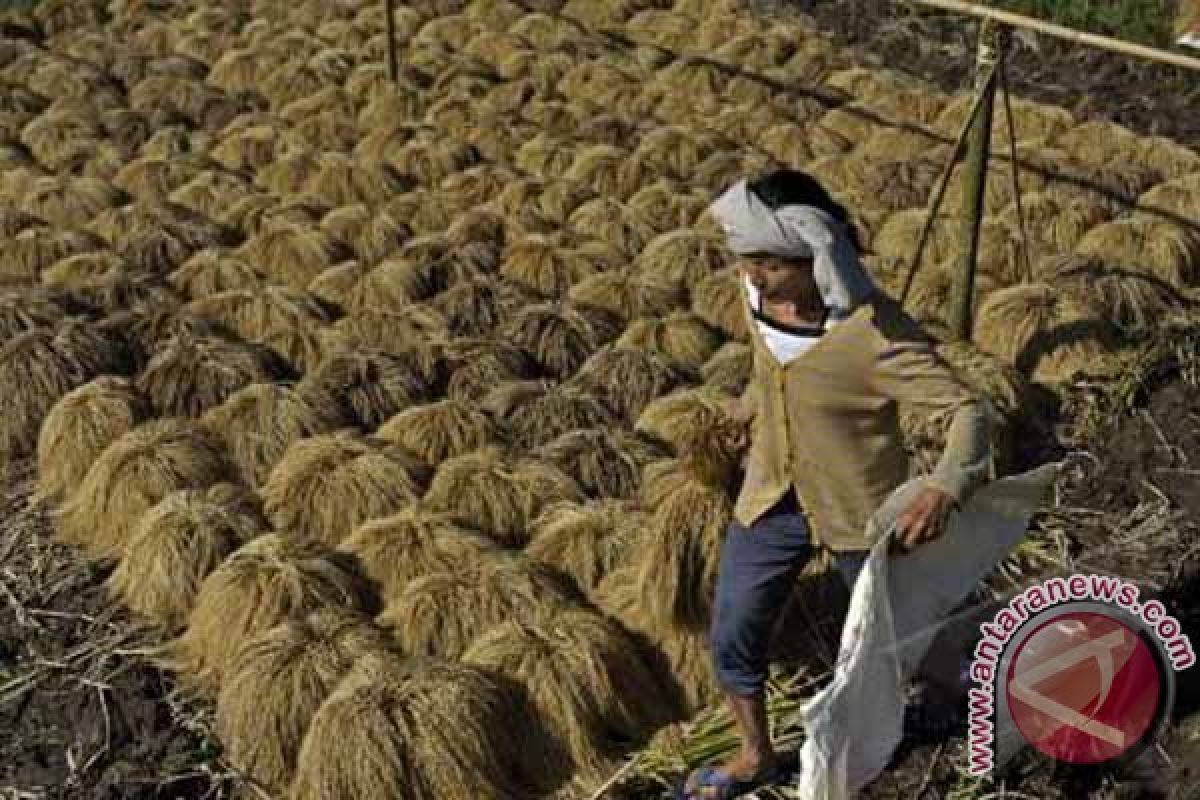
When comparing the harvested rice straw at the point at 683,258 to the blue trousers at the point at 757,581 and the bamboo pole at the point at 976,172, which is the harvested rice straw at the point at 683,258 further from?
the blue trousers at the point at 757,581

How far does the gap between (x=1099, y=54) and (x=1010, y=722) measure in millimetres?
5773

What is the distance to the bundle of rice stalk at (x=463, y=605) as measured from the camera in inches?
137

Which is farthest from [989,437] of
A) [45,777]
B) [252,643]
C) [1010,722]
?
[45,777]

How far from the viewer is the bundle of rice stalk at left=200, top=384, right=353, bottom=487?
427 cm

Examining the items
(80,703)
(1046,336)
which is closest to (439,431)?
(80,703)

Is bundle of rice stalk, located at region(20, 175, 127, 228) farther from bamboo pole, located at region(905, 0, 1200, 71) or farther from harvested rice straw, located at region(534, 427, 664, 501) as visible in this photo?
bamboo pole, located at region(905, 0, 1200, 71)

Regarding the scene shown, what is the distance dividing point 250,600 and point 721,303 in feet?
7.36

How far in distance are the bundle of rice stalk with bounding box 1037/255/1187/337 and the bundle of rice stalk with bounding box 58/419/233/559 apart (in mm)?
2992

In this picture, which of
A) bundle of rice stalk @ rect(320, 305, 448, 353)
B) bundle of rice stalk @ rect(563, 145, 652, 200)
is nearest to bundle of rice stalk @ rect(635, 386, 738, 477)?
bundle of rice stalk @ rect(320, 305, 448, 353)


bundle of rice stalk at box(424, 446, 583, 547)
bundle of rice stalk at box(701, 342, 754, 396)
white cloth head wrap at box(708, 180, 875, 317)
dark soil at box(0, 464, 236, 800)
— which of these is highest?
white cloth head wrap at box(708, 180, 875, 317)

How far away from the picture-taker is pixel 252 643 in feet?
11.1

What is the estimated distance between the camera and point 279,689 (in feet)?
10.7

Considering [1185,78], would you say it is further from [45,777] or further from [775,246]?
[45,777]

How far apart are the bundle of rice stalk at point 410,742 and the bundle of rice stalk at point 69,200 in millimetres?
3304
